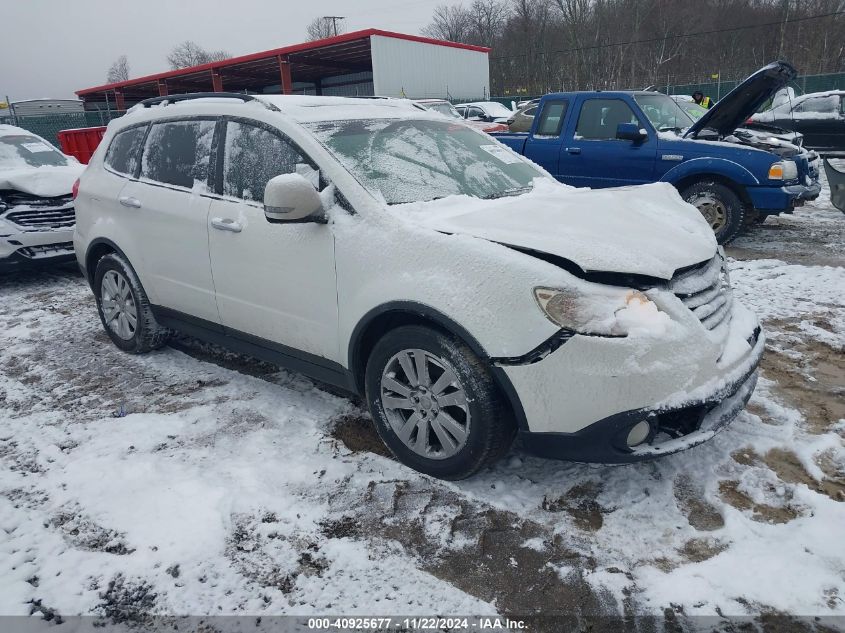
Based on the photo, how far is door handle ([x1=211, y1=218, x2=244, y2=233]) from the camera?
331 cm

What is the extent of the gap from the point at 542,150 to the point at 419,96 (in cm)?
2503

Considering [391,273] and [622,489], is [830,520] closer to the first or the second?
[622,489]

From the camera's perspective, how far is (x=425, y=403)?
2.69 m

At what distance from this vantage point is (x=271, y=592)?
2168 millimetres

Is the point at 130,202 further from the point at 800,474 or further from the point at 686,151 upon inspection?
the point at 686,151

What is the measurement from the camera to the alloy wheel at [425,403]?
2.59 meters

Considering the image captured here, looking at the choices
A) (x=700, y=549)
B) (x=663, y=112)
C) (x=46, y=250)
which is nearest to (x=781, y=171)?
(x=663, y=112)

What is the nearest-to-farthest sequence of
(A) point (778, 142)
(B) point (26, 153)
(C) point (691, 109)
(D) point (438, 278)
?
(D) point (438, 278) < (A) point (778, 142) < (B) point (26, 153) < (C) point (691, 109)

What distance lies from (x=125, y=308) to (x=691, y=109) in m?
7.79

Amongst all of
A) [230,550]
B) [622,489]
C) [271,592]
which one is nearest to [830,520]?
[622,489]

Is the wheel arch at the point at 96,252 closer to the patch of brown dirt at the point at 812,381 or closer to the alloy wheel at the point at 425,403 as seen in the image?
the alloy wheel at the point at 425,403

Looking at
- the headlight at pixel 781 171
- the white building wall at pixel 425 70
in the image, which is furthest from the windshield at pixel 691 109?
the white building wall at pixel 425 70

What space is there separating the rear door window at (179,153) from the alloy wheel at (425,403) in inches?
72.6

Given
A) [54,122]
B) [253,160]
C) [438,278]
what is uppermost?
[54,122]
